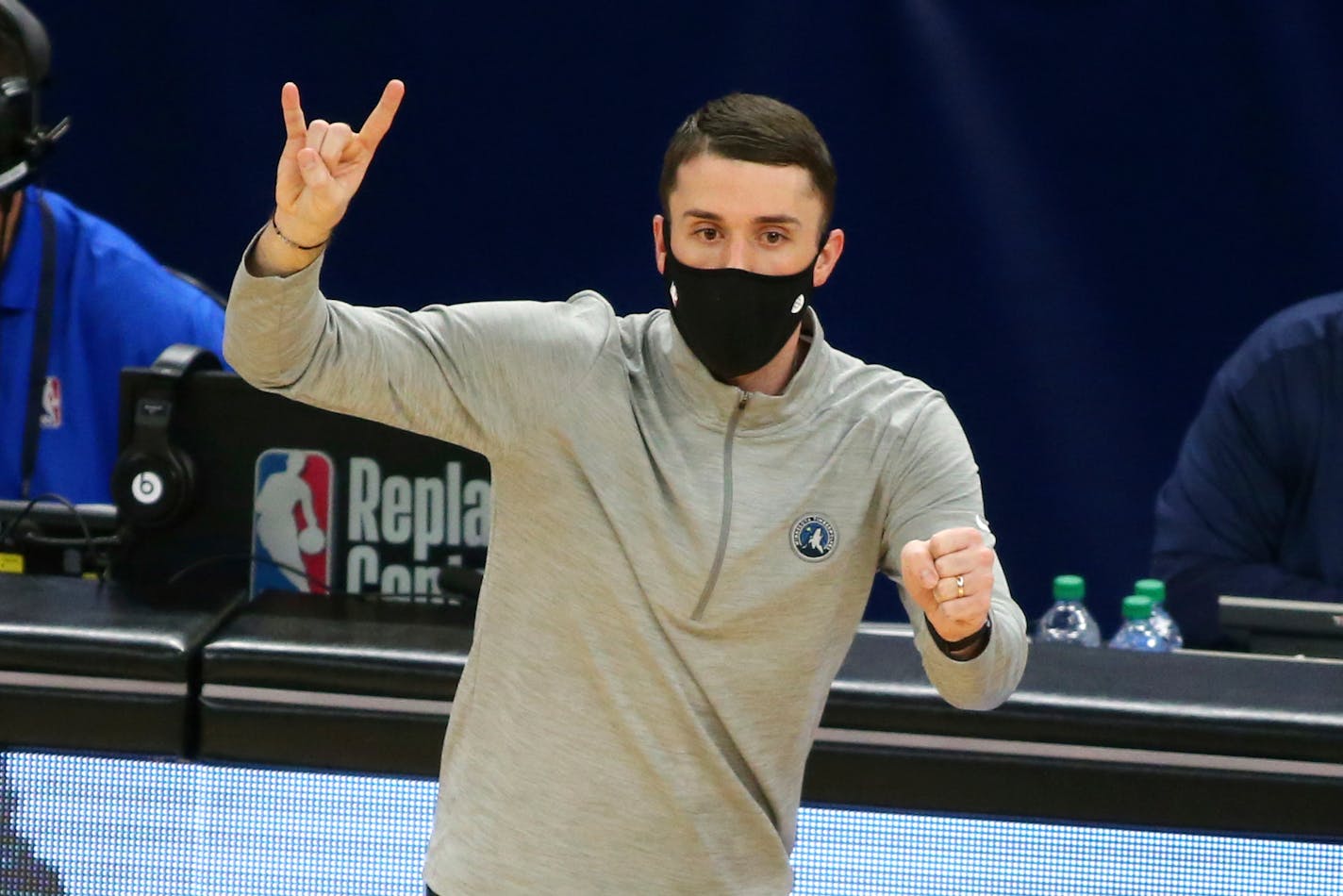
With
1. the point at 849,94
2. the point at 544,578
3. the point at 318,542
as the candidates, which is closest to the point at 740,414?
the point at 544,578

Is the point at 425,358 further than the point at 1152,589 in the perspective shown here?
No

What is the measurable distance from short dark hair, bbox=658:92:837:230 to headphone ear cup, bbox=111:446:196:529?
985 mm

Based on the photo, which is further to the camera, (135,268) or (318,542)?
(135,268)

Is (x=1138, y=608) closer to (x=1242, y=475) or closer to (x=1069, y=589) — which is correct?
(x=1069, y=589)

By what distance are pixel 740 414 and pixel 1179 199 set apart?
218 centimetres

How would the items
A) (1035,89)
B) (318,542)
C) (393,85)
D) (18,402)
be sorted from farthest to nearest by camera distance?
1. (1035,89)
2. (18,402)
3. (318,542)
4. (393,85)

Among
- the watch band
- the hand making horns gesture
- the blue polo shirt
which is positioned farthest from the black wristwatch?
the blue polo shirt

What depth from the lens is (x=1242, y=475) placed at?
2.86 m

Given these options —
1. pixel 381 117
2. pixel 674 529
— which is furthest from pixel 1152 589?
pixel 381 117

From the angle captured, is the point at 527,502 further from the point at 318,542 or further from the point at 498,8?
the point at 498,8

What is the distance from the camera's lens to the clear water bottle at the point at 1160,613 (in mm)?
2666

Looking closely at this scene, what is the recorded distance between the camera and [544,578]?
1.61 meters

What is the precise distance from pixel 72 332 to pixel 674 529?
171cm

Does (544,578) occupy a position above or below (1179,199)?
below
